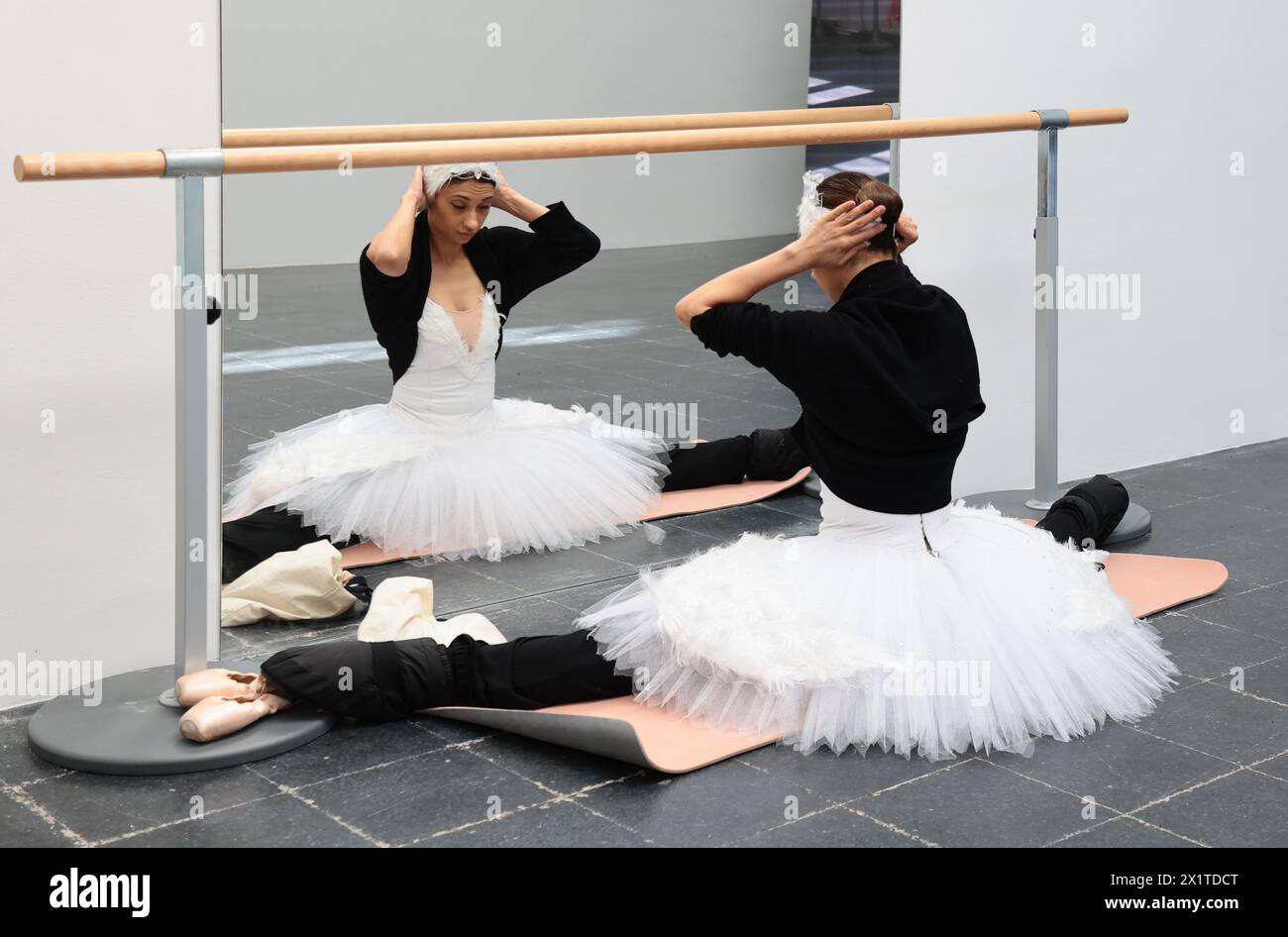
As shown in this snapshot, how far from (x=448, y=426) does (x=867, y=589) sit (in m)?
1.23

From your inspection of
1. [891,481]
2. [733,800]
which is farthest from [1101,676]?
[733,800]

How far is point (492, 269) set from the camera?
347 cm

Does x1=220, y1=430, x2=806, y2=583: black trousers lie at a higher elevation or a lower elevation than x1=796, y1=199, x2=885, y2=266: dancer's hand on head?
lower

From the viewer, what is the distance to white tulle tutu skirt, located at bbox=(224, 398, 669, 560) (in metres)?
3.22

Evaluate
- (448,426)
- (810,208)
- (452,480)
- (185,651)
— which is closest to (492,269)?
(448,426)

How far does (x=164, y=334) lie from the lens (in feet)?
8.84

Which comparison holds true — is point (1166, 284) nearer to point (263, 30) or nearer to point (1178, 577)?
point (1178, 577)

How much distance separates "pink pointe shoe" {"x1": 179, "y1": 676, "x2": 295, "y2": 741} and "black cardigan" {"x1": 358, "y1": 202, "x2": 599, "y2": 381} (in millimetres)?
990

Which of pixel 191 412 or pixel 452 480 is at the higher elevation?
pixel 191 412

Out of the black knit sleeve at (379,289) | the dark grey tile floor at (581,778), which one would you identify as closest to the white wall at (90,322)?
the dark grey tile floor at (581,778)

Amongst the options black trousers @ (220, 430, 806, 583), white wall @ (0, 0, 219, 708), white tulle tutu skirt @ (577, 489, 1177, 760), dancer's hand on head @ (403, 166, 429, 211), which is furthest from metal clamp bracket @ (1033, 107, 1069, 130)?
white wall @ (0, 0, 219, 708)

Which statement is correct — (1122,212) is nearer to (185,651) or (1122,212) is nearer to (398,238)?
(398,238)

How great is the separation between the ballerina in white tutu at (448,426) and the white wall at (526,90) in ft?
0.26

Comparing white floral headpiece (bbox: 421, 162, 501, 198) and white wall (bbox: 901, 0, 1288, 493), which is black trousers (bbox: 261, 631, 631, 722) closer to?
white floral headpiece (bbox: 421, 162, 501, 198)
